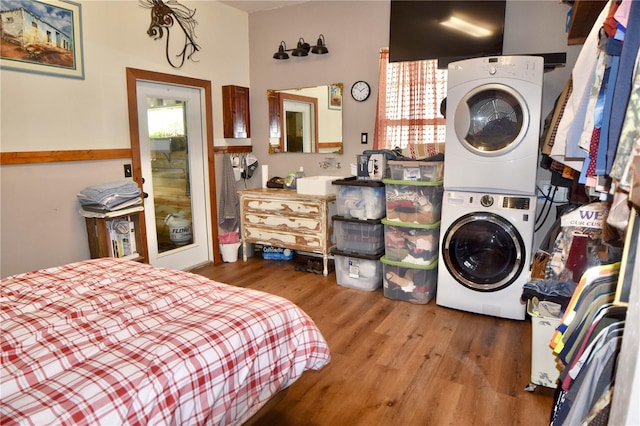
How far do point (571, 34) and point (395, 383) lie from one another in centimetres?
247

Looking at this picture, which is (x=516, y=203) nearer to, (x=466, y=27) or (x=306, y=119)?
(x=466, y=27)

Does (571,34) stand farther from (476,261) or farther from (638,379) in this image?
(638,379)

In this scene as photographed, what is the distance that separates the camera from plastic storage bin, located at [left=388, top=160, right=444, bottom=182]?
3.24 metres

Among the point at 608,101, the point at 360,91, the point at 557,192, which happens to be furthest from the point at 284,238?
the point at 608,101

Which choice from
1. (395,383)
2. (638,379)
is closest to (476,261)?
(395,383)

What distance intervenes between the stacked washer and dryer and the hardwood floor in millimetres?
271

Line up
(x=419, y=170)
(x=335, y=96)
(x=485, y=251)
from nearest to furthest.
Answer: (x=485, y=251)
(x=419, y=170)
(x=335, y=96)

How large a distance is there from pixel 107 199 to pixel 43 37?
120 cm

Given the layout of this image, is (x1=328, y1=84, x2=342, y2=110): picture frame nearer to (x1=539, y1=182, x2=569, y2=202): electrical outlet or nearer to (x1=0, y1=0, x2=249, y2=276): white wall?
(x1=0, y1=0, x2=249, y2=276): white wall

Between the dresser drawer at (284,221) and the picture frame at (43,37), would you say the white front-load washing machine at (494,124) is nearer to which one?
the dresser drawer at (284,221)

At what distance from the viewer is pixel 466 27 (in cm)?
344

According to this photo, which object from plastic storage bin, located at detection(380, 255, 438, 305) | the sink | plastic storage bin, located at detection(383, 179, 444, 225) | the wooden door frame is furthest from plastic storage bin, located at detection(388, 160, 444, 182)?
the wooden door frame

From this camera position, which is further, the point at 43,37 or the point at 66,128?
the point at 66,128

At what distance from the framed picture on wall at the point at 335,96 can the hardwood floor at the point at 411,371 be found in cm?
196
